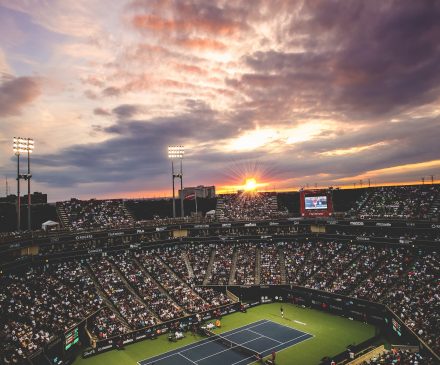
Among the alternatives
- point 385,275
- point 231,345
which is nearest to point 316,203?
point 385,275

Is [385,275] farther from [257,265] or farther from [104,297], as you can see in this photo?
[104,297]

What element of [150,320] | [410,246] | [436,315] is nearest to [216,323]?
[150,320]

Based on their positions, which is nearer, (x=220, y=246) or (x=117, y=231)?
(x=117, y=231)

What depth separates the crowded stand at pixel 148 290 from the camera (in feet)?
145

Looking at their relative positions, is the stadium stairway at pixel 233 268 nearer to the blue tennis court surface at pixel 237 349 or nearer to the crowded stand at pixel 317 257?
the crowded stand at pixel 317 257

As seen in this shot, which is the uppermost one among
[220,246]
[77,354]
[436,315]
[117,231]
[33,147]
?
[33,147]

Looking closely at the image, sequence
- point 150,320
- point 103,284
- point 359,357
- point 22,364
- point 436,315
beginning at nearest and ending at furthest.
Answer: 1. point 22,364
2. point 359,357
3. point 436,315
4. point 150,320
5. point 103,284

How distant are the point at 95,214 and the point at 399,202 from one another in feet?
168

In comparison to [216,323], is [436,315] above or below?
above

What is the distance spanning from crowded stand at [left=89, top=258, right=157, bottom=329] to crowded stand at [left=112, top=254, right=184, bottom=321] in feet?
3.81

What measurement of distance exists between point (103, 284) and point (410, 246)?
42617 mm

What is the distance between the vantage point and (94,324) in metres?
39.4

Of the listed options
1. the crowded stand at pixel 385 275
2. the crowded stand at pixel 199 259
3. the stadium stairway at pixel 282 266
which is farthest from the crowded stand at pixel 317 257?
the crowded stand at pixel 199 259

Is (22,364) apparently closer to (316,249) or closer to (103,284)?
(103,284)
